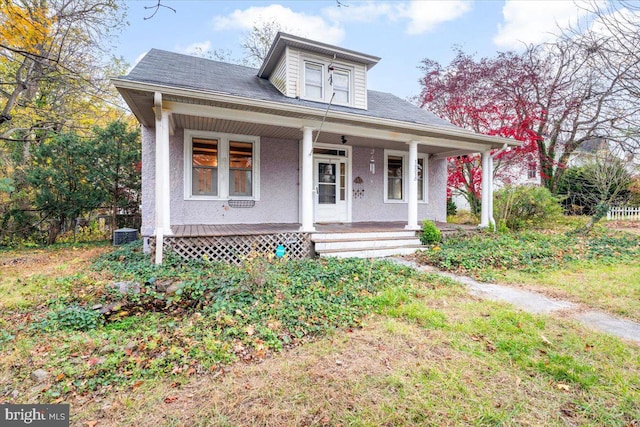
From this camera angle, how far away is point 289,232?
20.7ft

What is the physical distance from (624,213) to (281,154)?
54.2 ft

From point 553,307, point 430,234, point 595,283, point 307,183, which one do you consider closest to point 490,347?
point 553,307

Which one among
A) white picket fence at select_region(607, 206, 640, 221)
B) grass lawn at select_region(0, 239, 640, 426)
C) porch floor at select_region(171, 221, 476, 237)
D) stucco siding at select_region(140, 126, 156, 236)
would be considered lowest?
grass lawn at select_region(0, 239, 640, 426)

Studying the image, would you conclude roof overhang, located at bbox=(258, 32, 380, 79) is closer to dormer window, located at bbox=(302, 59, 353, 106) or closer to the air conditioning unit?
dormer window, located at bbox=(302, 59, 353, 106)

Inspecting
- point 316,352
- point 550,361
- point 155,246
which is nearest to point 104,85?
point 155,246

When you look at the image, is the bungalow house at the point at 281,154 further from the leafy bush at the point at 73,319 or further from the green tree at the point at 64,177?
the green tree at the point at 64,177

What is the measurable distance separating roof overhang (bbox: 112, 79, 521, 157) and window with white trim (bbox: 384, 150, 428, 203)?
1694 mm

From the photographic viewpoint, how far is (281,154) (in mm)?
8023

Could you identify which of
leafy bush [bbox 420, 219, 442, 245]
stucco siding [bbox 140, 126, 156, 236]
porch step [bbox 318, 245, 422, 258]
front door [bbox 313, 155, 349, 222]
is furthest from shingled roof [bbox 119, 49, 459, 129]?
porch step [bbox 318, 245, 422, 258]

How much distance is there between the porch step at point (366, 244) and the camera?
20.6 feet

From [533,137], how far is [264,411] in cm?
1370

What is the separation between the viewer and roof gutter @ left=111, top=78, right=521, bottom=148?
189 inches

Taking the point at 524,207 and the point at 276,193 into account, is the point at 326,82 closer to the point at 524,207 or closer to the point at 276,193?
the point at 276,193

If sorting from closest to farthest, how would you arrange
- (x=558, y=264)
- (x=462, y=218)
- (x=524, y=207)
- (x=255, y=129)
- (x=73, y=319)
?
(x=73, y=319) < (x=558, y=264) < (x=255, y=129) < (x=524, y=207) < (x=462, y=218)
